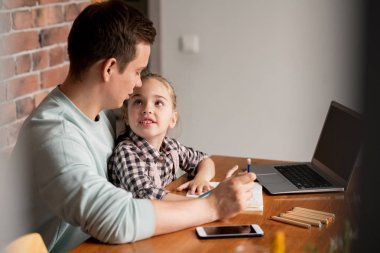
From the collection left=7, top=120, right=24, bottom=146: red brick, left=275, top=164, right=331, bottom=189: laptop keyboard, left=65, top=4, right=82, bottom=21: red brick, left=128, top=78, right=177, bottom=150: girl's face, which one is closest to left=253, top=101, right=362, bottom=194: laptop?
left=275, top=164, right=331, bottom=189: laptop keyboard

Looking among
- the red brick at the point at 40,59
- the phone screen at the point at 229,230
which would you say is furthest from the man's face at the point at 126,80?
the red brick at the point at 40,59

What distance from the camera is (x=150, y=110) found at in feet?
5.40

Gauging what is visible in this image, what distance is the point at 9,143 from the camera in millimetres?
2342

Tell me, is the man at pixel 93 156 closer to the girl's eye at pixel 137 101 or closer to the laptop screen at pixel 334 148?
the girl's eye at pixel 137 101

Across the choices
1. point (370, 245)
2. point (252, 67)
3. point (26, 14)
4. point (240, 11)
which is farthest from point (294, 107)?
point (370, 245)

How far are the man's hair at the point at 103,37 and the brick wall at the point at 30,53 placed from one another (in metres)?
0.79

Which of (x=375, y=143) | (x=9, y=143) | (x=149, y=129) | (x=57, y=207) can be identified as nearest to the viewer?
(x=375, y=143)

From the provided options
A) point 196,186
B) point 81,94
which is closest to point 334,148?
point 196,186

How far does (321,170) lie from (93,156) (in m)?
0.71

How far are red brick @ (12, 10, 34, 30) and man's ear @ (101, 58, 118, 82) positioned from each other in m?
1.04

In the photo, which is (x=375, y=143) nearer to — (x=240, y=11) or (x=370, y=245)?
(x=370, y=245)

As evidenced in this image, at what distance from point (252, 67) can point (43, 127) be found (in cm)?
205

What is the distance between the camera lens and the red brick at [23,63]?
7.88 feet

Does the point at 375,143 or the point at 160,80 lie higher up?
the point at 375,143
